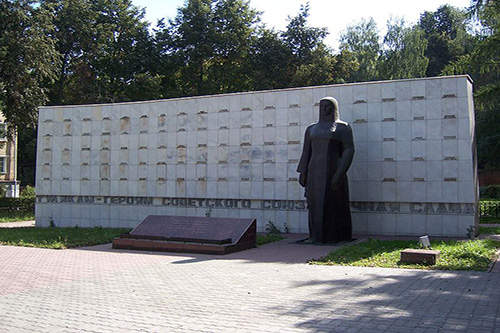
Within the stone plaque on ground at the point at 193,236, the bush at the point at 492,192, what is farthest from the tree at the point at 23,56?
the bush at the point at 492,192

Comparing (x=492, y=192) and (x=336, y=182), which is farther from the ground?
(x=336, y=182)

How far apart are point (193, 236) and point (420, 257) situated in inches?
217

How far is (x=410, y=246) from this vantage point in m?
12.2

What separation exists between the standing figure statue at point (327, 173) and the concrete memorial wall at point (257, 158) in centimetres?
231

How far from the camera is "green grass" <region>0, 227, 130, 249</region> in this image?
14.0m

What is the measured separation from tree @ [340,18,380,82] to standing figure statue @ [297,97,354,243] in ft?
92.1

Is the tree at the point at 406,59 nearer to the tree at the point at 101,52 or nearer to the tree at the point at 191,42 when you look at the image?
the tree at the point at 191,42

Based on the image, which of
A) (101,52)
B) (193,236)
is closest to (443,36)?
(101,52)

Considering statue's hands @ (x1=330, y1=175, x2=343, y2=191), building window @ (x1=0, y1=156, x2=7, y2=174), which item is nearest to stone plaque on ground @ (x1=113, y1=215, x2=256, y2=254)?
statue's hands @ (x1=330, y1=175, x2=343, y2=191)

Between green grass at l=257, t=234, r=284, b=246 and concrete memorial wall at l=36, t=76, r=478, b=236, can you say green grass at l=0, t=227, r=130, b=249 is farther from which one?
green grass at l=257, t=234, r=284, b=246

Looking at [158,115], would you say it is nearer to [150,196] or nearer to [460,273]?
[150,196]

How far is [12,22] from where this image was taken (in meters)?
27.3

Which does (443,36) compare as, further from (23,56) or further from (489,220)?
(23,56)

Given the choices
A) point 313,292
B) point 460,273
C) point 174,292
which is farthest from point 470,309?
point 174,292
